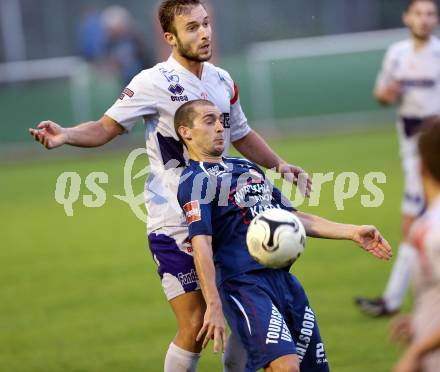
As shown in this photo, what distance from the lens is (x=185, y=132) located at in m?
5.66

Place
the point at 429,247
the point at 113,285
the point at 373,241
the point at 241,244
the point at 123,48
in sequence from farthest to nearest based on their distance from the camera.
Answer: the point at 123,48, the point at 113,285, the point at 241,244, the point at 373,241, the point at 429,247

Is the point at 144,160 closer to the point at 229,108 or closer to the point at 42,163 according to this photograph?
the point at 42,163

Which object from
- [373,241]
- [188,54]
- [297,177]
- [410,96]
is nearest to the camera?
[373,241]

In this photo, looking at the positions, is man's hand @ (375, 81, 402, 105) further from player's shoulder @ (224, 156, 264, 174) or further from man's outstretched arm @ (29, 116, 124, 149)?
man's outstretched arm @ (29, 116, 124, 149)

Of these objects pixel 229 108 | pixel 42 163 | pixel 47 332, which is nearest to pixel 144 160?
pixel 42 163

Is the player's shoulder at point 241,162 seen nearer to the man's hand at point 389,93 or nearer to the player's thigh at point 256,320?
the player's thigh at point 256,320

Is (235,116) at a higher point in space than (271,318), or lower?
higher

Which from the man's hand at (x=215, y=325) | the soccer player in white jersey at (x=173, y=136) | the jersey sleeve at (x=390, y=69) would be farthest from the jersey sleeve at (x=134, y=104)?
the jersey sleeve at (x=390, y=69)

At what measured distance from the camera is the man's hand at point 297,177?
604 cm

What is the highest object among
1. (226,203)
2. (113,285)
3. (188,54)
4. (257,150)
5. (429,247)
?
(188,54)

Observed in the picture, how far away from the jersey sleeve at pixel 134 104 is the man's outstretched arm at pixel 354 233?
3.42 ft

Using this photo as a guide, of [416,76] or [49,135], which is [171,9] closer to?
[49,135]

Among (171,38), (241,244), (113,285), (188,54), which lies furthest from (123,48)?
(241,244)

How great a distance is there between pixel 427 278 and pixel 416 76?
531 cm
